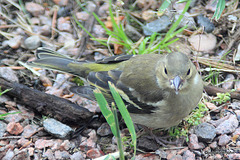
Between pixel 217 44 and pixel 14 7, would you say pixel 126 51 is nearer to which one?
pixel 217 44

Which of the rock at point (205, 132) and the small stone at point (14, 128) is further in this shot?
the small stone at point (14, 128)

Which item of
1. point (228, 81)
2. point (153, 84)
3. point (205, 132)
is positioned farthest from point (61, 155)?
point (228, 81)

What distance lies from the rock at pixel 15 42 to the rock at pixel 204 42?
10.0ft

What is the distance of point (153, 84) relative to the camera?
409cm

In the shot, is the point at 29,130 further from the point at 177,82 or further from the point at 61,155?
the point at 177,82

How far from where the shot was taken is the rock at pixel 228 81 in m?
4.85

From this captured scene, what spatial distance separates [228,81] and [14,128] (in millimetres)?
3197

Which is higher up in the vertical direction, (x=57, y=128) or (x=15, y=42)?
(x=15, y=42)

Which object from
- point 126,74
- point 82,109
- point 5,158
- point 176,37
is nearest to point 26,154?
point 5,158

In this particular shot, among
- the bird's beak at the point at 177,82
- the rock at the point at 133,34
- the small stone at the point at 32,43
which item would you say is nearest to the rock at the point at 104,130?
the bird's beak at the point at 177,82

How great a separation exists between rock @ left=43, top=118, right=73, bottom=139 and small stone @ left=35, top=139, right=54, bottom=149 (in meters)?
0.12

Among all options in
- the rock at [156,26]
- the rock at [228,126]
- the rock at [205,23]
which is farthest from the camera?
the rock at [156,26]

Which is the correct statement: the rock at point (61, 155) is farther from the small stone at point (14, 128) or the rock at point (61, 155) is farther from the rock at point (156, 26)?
the rock at point (156, 26)

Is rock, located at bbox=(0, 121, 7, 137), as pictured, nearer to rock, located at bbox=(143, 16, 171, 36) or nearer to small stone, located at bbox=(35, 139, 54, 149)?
small stone, located at bbox=(35, 139, 54, 149)
